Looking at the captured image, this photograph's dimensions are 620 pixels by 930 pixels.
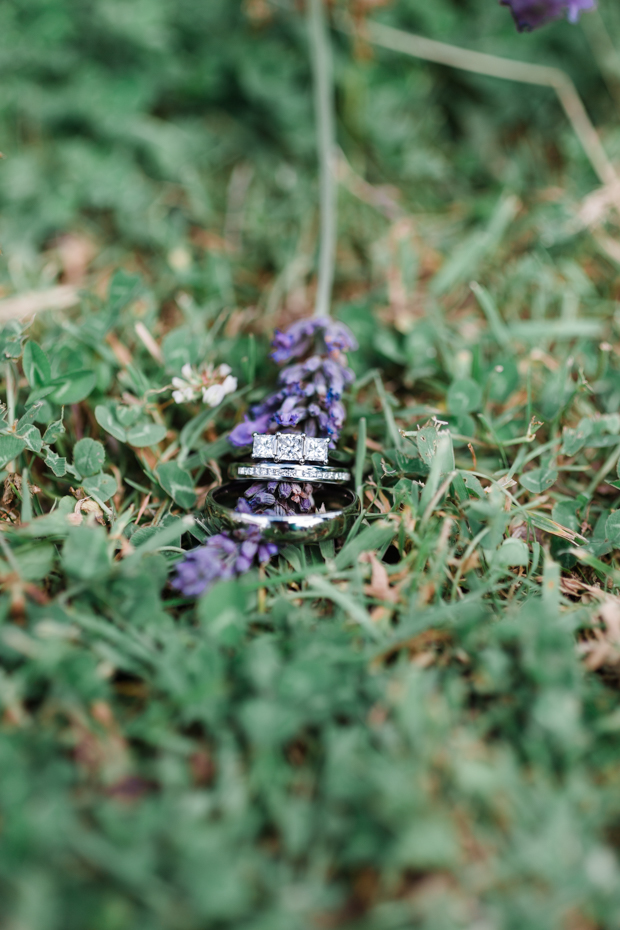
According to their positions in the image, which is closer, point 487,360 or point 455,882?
point 455,882

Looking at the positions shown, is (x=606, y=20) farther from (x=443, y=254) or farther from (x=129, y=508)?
(x=129, y=508)

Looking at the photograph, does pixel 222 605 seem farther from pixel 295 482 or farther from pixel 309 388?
pixel 309 388

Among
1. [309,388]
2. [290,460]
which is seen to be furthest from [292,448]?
[309,388]

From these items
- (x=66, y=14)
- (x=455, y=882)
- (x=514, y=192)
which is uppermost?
Result: (x=66, y=14)

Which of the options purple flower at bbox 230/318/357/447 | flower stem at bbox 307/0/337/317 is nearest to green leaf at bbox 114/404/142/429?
purple flower at bbox 230/318/357/447

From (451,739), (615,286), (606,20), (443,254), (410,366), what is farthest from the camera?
(606,20)

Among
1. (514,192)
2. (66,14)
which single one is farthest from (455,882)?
(66,14)
